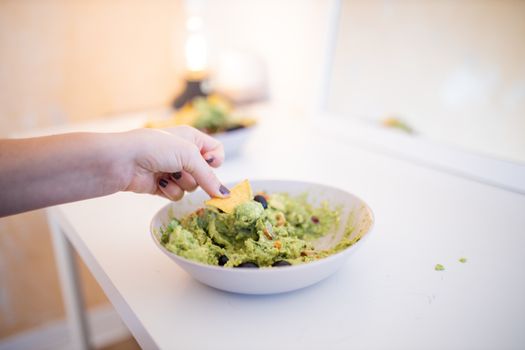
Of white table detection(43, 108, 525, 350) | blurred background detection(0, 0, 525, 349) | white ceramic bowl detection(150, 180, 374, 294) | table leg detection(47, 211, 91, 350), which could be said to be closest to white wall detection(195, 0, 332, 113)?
blurred background detection(0, 0, 525, 349)

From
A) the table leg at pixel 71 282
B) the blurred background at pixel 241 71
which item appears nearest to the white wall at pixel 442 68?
the blurred background at pixel 241 71

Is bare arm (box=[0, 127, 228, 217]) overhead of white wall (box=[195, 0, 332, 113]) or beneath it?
beneath

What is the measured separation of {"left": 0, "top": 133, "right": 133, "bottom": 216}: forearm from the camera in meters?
0.64

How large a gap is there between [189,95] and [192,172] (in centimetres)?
100

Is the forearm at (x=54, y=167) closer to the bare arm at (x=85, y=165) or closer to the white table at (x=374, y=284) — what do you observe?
the bare arm at (x=85, y=165)

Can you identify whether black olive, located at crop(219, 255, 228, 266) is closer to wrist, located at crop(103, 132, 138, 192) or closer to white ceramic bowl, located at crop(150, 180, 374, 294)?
white ceramic bowl, located at crop(150, 180, 374, 294)

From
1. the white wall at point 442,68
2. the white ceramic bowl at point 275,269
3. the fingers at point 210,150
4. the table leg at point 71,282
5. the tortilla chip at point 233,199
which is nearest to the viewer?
the white ceramic bowl at point 275,269

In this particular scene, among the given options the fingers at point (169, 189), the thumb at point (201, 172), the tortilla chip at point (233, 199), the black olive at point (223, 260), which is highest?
the thumb at point (201, 172)

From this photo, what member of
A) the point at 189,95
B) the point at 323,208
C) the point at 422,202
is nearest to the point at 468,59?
the point at 422,202

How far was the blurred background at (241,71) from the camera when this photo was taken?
1.06 metres

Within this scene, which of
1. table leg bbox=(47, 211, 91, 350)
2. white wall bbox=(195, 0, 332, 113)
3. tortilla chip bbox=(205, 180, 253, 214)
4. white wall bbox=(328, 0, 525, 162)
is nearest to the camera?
tortilla chip bbox=(205, 180, 253, 214)

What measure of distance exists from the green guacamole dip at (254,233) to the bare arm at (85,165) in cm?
6

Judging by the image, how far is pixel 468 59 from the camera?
1074mm

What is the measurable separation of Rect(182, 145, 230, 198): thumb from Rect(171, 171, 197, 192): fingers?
6 centimetres
